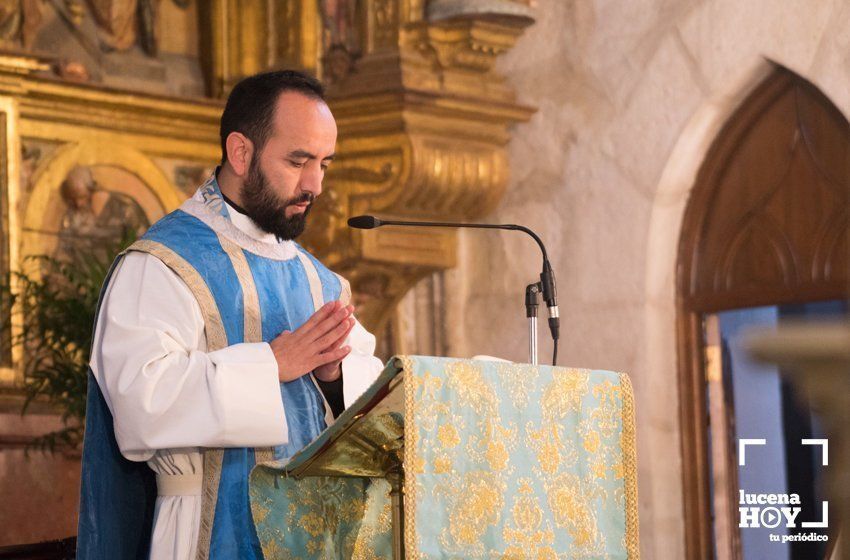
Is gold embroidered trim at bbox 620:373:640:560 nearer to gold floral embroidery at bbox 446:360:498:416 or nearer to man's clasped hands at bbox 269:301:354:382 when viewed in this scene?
gold floral embroidery at bbox 446:360:498:416

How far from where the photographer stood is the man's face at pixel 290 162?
386 cm

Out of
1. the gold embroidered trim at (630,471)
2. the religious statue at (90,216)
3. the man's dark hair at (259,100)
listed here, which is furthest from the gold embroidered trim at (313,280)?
the religious statue at (90,216)

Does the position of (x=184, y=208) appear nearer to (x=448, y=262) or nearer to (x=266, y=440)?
(x=266, y=440)

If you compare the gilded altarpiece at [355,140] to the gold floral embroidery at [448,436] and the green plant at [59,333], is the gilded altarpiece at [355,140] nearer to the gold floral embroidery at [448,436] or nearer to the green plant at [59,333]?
the green plant at [59,333]

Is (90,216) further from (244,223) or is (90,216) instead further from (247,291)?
(247,291)

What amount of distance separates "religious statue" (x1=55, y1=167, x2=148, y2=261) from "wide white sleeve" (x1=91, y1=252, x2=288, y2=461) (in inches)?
126

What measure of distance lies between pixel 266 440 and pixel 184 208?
0.87 m

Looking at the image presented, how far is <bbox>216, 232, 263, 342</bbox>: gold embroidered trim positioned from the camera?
3.84m

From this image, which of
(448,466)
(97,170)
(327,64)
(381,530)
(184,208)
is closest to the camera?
(448,466)

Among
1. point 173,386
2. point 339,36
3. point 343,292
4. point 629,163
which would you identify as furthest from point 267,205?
point 339,36

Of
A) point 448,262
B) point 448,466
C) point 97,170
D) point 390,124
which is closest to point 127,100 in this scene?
point 97,170

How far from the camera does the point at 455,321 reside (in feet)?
24.8

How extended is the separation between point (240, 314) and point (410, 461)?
1.19m

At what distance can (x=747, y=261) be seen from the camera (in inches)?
260
